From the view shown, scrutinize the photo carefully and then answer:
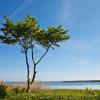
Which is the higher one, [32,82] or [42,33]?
[42,33]

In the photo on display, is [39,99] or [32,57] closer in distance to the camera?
[39,99]

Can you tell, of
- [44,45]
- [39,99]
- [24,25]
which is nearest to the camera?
[39,99]

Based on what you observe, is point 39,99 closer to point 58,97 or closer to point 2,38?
point 58,97

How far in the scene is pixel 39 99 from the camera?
19578 mm

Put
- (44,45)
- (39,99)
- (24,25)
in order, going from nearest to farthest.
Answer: (39,99), (24,25), (44,45)

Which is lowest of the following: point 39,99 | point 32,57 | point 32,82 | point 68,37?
point 39,99

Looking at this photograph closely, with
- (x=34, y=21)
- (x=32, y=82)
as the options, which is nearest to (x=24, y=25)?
(x=34, y=21)

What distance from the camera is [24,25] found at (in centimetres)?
2809

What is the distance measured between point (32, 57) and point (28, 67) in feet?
3.27

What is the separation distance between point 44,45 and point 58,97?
10.9 metres

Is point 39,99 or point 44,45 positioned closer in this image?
point 39,99

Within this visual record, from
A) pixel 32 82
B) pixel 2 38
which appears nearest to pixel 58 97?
pixel 32 82

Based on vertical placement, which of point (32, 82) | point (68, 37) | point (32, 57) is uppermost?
point (68, 37)

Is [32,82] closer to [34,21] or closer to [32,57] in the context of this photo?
[32,57]
